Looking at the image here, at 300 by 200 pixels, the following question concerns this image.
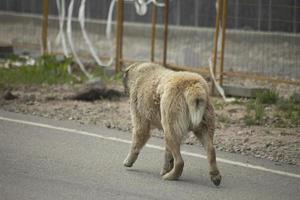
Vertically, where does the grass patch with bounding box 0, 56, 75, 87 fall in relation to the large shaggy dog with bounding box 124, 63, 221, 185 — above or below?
below

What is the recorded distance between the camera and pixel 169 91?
7746 mm

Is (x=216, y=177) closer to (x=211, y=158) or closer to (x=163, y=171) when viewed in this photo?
(x=211, y=158)

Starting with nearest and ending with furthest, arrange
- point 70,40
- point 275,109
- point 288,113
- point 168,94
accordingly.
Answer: point 168,94
point 288,113
point 275,109
point 70,40

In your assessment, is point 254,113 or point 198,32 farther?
point 198,32

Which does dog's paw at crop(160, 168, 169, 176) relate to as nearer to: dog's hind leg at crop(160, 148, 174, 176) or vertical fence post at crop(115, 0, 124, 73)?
dog's hind leg at crop(160, 148, 174, 176)

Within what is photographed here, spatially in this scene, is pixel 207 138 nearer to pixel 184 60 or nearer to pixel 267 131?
pixel 267 131

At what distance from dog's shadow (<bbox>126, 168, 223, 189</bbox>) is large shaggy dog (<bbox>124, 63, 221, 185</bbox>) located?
0.07 m

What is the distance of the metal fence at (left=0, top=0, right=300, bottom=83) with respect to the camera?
1333cm

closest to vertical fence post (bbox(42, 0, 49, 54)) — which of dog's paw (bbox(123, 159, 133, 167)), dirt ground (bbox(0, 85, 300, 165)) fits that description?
dirt ground (bbox(0, 85, 300, 165))

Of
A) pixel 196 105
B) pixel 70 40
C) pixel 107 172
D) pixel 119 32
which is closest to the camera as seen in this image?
pixel 196 105

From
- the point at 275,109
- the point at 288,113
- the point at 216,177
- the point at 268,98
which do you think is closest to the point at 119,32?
the point at 268,98

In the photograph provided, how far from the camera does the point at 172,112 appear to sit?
25.1 ft

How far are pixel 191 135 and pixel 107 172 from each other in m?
2.12

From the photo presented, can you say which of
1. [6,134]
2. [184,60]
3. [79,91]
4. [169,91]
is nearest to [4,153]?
[6,134]
